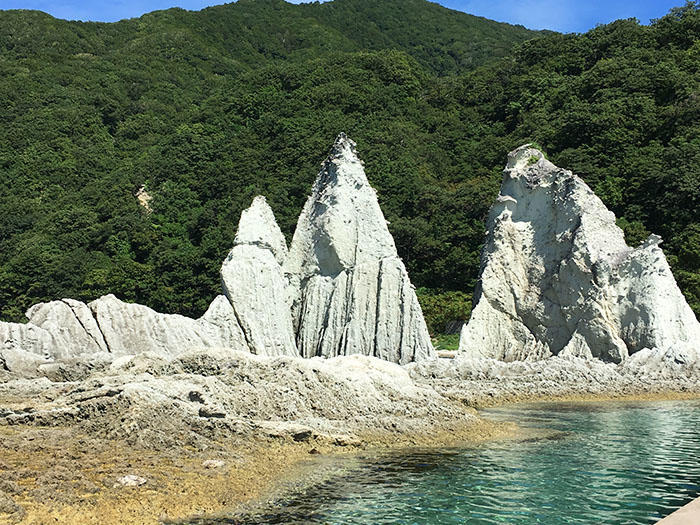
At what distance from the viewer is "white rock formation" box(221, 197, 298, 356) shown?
2362 cm

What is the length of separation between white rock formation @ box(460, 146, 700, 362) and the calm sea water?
32.4 feet

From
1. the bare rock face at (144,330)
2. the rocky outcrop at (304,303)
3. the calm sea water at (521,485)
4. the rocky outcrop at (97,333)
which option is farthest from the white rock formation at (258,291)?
the calm sea water at (521,485)

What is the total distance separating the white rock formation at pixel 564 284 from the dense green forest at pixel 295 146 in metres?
8.96

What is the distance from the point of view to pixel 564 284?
85.6 feet

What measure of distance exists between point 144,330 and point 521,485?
14.3m

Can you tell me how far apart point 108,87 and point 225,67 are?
67.0 feet

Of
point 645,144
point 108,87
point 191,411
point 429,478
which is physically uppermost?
point 108,87

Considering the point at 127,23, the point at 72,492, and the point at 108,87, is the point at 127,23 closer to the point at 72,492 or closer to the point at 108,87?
the point at 108,87

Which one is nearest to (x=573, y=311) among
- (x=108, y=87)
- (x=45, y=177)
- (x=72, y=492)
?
(x=72, y=492)

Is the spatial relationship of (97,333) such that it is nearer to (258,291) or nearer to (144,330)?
(144,330)

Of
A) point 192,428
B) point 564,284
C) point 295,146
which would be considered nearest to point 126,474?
point 192,428

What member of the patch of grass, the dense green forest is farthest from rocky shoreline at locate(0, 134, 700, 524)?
the dense green forest

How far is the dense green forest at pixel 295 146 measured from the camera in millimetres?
43000

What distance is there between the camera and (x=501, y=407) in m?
19.2
